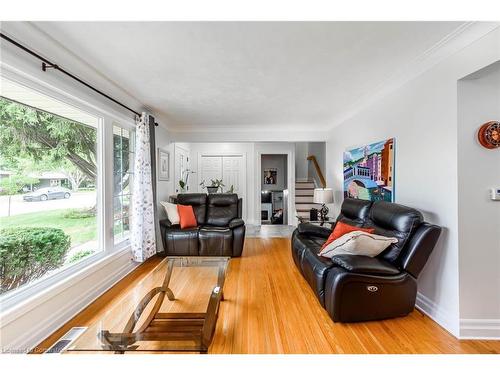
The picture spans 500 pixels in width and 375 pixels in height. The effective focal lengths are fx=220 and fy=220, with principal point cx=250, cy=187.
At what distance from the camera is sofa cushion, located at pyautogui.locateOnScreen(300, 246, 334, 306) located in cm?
208

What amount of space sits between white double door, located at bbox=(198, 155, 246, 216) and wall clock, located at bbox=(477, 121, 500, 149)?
516 cm

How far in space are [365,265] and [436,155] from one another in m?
1.19

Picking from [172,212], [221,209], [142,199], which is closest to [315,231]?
[221,209]

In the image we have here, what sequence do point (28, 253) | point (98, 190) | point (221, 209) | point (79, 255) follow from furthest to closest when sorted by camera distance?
point (221, 209) → point (98, 190) → point (79, 255) → point (28, 253)

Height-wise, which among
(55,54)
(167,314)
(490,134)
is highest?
(55,54)

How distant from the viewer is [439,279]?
6.51ft

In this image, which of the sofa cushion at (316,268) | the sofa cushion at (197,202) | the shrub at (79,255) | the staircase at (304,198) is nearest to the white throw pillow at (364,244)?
the sofa cushion at (316,268)

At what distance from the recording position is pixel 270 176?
8.11m

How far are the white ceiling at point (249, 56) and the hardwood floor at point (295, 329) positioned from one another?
2.39 m

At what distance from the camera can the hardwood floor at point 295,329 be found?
167 centimetres

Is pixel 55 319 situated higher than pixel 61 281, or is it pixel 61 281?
pixel 61 281

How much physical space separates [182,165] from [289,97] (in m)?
3.75

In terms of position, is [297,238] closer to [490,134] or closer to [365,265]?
[365,265]
